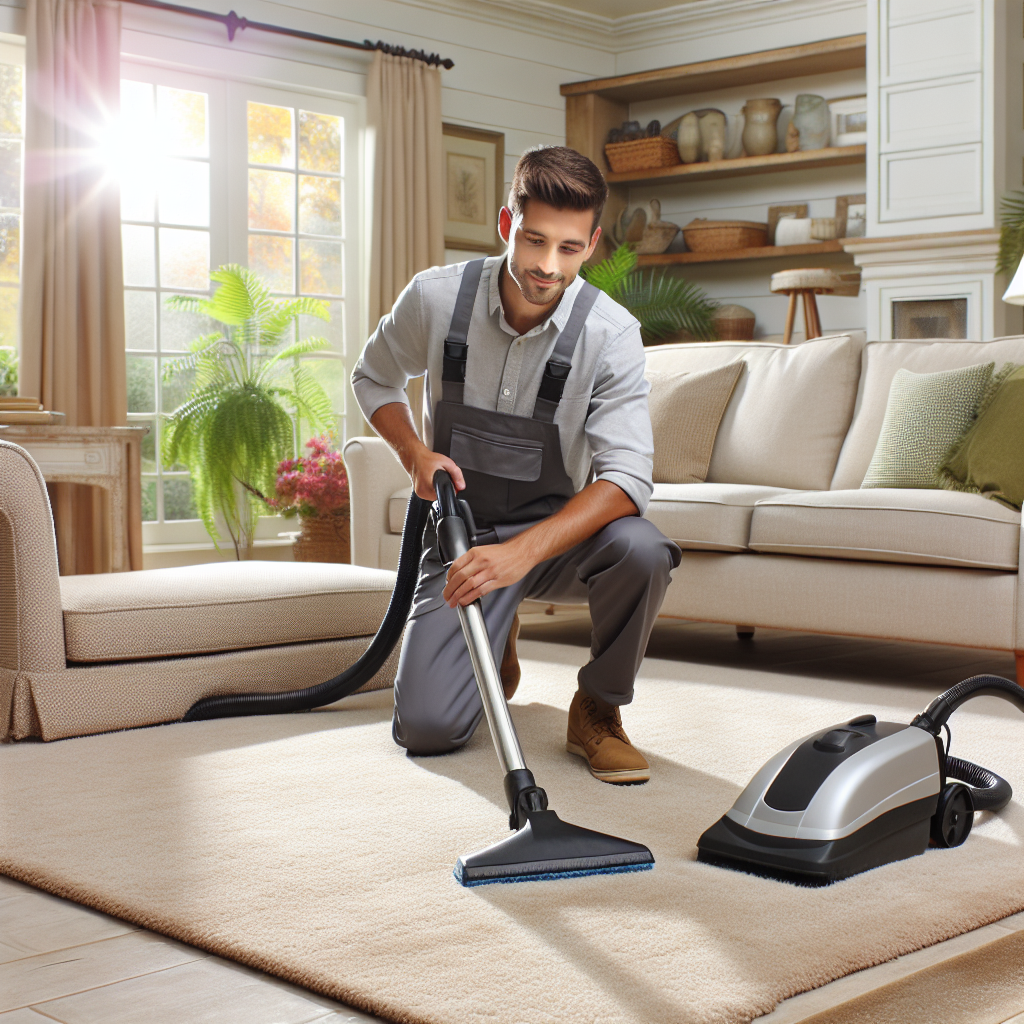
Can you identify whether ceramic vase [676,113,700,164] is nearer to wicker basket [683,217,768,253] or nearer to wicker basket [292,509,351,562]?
wicker basket [683,217,768,253]

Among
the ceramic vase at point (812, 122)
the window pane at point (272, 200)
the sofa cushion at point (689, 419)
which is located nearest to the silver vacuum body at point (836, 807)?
the sofa cushion at point (689, 419)

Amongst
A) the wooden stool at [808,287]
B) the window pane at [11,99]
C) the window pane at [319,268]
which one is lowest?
the wooden stool at [808,287]

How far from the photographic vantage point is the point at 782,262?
636 centimetres

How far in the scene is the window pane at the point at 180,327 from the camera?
17.4 ft

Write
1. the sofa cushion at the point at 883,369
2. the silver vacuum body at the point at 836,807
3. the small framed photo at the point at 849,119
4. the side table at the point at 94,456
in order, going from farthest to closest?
the small framed photo at the point at 849,119 → the side table at the point at 94,456 → the sofa cushion at the point at 883,369 → the silver vacuum body at the point at 836,807

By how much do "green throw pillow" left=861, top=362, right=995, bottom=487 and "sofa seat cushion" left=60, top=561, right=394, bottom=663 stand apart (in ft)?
4.53

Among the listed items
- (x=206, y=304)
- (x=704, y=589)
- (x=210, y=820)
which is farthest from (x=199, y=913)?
(x=206, y=304)

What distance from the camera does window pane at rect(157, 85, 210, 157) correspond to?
529 cm

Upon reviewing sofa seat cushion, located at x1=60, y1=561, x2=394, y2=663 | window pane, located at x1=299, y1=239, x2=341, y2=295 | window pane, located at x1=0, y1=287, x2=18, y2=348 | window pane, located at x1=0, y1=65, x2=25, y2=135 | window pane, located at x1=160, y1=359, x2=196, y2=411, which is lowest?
sofa seat cushion, located at x1=60, y1=561, x2=394, y2=663

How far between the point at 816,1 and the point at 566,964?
585 centimetres

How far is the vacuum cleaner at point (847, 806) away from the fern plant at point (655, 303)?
4.53 m

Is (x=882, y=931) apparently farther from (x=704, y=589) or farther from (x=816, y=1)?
(x=816, y=1)

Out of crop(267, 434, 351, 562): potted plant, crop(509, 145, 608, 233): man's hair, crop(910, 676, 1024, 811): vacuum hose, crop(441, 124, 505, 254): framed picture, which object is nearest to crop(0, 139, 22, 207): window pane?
crop(267, 434, 351, 562): potted plant

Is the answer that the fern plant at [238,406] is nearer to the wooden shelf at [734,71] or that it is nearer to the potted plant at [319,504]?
the potted plant at [319,504]
